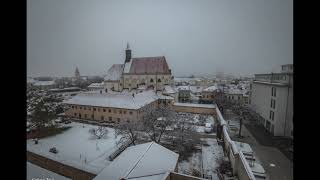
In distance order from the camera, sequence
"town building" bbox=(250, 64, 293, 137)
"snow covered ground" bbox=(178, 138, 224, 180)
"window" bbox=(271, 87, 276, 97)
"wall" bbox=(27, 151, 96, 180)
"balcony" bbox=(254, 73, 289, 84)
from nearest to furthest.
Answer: "wall" bbox=(27, 151, 96, 180) → "snow covered ground" bbox=(178, 138, 224, 180) → "town building" bbox=(250, 64, 293, 137) → "balcony" bbox=(254, 73, 289, 84) → "window" bbox=(271, 87, 276, 97)

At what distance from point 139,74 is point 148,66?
3.66ft

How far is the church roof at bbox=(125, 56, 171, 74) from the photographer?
15766mm

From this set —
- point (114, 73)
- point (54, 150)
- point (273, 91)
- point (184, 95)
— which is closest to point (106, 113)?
point (54, 150)

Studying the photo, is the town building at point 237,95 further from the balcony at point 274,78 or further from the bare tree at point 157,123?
the bare tree at point 157,123

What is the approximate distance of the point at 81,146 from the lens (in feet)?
22.5

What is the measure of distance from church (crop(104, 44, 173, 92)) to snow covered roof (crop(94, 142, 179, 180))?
10.4m

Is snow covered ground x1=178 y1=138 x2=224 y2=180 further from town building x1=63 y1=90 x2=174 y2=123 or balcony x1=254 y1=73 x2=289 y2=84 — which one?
town building x1=63 y1=90 x2=174 y2=123

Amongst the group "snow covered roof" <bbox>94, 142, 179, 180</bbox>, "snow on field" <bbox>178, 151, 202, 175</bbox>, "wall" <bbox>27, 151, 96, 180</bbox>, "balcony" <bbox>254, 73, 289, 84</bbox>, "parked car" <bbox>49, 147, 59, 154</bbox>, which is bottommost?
"snow on field" <bbox>178, 151, 202, 175</bbox>

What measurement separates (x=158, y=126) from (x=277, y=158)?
14.5 feet

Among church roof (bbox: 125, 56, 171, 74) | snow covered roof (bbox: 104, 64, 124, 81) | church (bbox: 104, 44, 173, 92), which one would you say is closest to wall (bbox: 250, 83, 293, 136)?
church (bbox: 104, 44, 173, 92)

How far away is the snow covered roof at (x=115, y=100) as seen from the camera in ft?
33.9

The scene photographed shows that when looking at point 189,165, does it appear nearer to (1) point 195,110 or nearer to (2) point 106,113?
(2) point 106,113
